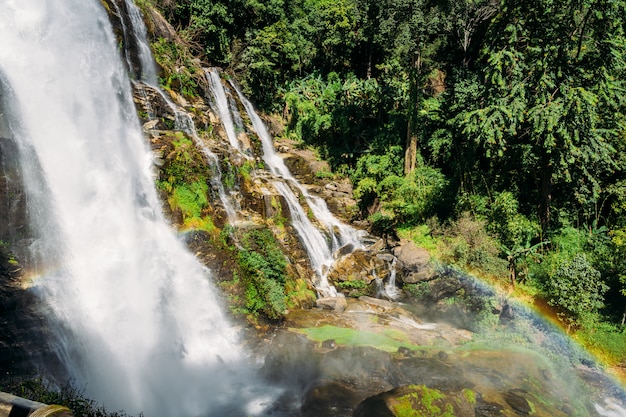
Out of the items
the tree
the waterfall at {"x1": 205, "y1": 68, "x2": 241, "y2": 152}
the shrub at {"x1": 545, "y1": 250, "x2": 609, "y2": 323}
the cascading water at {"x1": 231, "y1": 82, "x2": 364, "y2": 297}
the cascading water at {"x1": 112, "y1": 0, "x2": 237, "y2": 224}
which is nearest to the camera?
the shrub at {"x1": 545, "y1": 250, "x2": 609, "y2": 323}

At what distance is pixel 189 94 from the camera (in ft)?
64.8

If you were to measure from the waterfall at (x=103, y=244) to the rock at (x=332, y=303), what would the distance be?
3.76 metres

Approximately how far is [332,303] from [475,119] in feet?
28.5

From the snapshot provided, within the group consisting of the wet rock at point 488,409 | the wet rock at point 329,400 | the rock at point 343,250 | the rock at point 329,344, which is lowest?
the wet rock at point 329,400

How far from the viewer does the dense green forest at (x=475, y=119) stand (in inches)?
504

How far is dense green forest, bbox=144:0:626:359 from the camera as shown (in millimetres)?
12797

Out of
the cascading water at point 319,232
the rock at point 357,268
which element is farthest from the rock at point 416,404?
the rock at point 357,268

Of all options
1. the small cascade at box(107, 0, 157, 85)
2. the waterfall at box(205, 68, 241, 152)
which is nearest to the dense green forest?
the waterfall at box(205, 68, 241, 152)

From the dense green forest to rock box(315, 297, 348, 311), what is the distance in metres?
4.66

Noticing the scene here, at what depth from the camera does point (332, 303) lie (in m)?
14.3

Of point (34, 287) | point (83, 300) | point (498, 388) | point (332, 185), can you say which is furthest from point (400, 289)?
point (34, 287)

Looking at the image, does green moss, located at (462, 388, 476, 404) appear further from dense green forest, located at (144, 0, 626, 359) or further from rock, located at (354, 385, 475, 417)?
dense green forest, located at (144, 0, 626, 359)

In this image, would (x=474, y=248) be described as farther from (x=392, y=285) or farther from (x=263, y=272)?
(x=263, y=272)

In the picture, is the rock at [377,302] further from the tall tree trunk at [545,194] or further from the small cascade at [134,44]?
the small cascade at [134,44]
